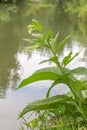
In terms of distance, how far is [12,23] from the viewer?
21594mm

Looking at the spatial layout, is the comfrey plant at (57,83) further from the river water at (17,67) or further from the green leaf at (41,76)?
the river water at (17,67)

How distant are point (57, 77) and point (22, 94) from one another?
17.6 ft

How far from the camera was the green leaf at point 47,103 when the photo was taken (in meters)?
2.57

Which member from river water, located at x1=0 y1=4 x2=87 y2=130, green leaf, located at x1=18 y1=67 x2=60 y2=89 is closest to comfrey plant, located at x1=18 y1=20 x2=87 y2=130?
green leaf, located at x1=18 y1=67 x2=60 y2=89

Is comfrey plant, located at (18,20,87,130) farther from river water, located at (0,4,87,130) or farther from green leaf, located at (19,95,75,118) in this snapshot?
river water, located at (0,4,87,130)

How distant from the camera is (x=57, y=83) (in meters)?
2.57

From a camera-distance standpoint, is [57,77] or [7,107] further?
[7,107]

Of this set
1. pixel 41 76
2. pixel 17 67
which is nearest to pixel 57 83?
pixel 41 76

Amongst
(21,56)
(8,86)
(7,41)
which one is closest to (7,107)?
(8,86)

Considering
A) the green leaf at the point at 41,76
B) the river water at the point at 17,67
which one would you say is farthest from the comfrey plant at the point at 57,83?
the river water at the point at 17,67

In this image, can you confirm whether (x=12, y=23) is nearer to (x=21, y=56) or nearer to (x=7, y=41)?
(x=7, y=41)

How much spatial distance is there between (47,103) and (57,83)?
15 cm

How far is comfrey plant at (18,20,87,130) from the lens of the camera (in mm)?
2484

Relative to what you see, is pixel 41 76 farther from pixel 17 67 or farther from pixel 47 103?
pixel 17 67
